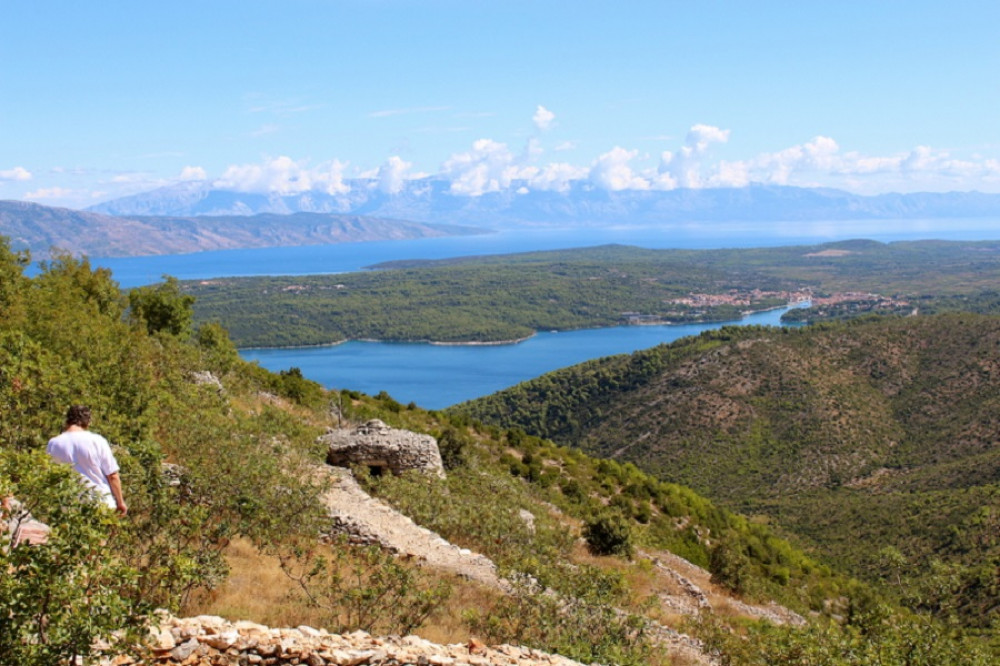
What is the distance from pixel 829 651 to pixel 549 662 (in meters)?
3.82

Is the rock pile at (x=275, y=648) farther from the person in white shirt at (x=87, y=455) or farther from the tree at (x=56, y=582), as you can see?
the person in white shirt at (x=87, y=455)

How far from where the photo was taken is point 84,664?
15.3 ft

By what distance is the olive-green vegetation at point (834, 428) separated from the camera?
31.1 metres

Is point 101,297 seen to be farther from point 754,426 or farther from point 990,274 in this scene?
point 990,274

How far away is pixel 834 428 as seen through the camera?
49219 millimetres

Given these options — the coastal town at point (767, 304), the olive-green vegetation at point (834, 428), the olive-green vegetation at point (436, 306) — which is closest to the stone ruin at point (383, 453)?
the olive-green vegetation at point (834, 428)

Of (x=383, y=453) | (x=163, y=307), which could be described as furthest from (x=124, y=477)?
(x=163, y=307)

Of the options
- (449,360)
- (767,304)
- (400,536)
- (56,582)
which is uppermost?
(56,582)

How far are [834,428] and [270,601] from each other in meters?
48.5

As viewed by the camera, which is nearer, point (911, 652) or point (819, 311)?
point (911, 652)

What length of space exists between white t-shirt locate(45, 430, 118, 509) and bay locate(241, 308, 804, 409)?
81661 millimetres

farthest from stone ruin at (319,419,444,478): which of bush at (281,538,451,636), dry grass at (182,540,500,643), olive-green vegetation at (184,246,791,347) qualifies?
olive-green vegetation at (184,246,791,347)

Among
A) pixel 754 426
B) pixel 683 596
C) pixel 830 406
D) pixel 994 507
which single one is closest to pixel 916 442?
pixel 830 406

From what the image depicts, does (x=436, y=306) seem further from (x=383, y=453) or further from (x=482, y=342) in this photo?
(x=383, y=453)
